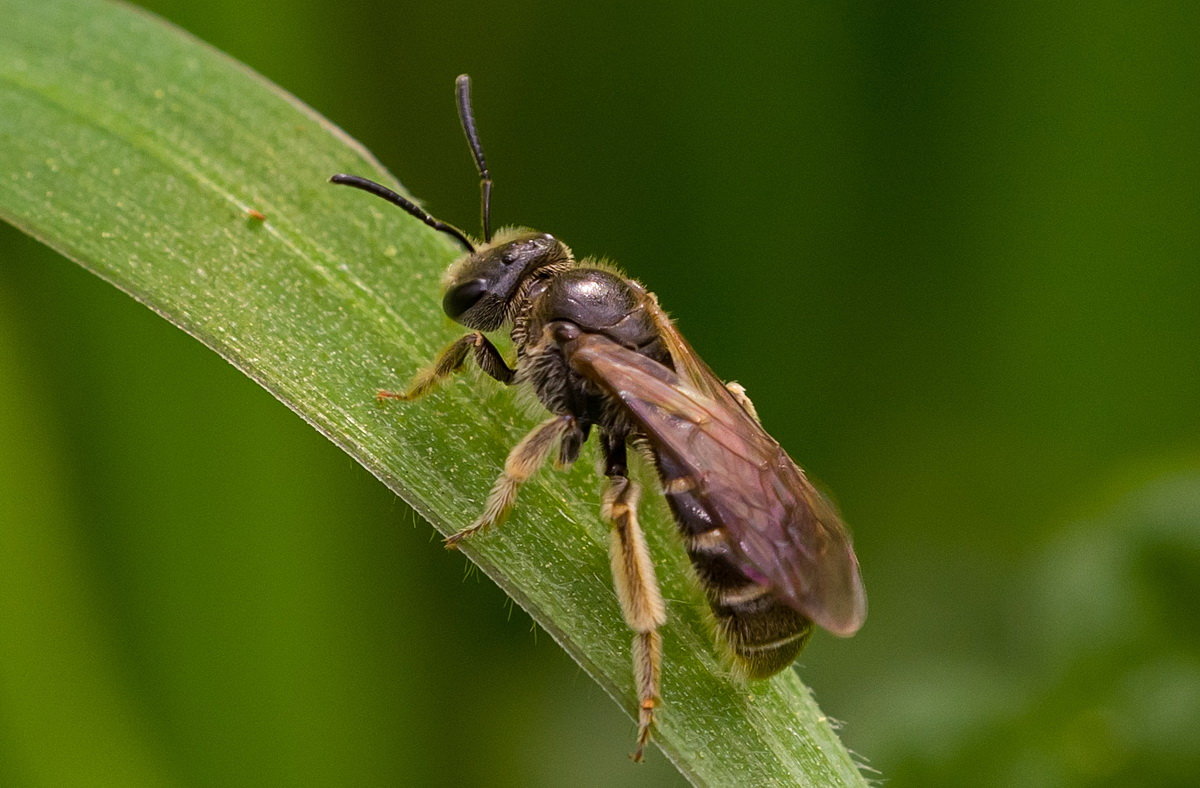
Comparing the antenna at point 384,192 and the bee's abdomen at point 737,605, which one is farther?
the antenna at point 384,192

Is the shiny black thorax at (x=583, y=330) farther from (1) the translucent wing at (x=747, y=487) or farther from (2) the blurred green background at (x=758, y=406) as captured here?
(2) the blurred green background at (x=758, y=406)

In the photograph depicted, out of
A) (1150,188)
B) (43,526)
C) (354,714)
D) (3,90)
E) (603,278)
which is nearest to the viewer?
(3,90)

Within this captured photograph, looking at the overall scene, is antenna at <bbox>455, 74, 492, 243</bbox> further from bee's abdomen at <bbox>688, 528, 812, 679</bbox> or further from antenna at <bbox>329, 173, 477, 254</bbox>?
bee's abdomen at <bbox>688, 528, 812, 679</bbox>

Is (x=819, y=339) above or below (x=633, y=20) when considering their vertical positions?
below

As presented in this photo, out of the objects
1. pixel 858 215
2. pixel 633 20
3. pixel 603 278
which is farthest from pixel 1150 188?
pixel 603 278

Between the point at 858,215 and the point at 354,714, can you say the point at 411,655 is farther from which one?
the point at 858,215

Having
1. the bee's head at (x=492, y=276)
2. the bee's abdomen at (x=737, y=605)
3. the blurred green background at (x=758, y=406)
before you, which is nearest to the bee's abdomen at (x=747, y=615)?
the bee's abdomen at (x=737, y=605)

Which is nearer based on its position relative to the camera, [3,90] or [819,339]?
[3,90]
